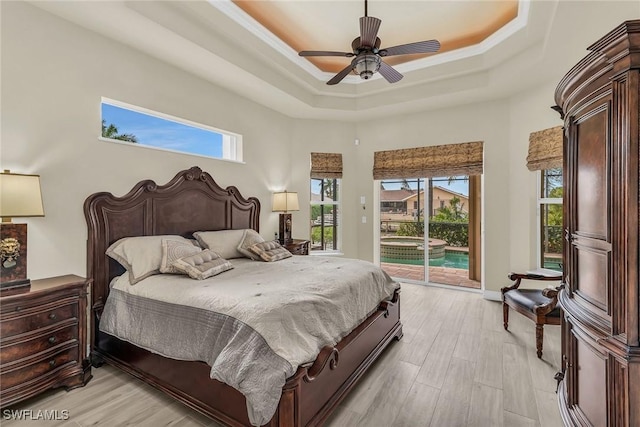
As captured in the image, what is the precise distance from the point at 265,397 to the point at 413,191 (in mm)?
4336

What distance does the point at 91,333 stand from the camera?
8.37 ft

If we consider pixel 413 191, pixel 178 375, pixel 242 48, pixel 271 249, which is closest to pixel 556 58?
pixel 413 191

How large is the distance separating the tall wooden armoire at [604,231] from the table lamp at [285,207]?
343 centimetres

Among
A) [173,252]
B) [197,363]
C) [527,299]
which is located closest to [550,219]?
[527,299]

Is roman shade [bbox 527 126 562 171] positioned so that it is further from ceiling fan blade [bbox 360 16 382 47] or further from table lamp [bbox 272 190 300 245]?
table lamp [bbox 272 190 300 245]

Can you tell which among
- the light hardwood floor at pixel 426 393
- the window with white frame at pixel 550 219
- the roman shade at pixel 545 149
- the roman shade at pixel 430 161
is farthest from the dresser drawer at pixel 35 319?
the window with white frame at pixel 550 219

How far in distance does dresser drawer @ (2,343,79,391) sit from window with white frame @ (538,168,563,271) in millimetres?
5118

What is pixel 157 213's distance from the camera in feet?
10.2

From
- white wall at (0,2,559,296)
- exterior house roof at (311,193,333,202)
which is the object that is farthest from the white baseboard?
exterior house roof at (311,193,333,202)

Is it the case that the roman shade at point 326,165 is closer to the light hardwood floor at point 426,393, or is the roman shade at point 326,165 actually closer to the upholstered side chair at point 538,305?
the light hardwood floor at point 426,393

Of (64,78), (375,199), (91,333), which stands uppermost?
(64,78)

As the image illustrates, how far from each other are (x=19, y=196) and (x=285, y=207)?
2964mm

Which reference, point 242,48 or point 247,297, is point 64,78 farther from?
point 247,297

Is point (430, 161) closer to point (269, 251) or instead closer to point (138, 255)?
point (269, 251)
